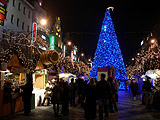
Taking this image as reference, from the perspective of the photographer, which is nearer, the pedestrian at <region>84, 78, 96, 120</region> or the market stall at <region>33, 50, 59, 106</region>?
the pedestrian at <region>84, 78, 96, 120</region>

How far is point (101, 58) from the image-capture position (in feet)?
92.8

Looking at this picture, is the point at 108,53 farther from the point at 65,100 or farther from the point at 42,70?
the point at 65,100

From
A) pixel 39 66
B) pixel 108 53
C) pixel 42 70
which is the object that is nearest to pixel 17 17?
pixel 108 53

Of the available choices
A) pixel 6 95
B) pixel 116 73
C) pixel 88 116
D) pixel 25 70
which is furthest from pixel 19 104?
pixel 116 73

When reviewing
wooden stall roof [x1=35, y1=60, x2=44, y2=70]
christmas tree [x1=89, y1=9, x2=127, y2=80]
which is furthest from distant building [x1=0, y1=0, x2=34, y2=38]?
wooden stall roof [x1=35, y1=60, x2=44, y2=70]

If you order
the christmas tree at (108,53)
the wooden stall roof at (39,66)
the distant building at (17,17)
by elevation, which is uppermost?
the distant building at (17,17)

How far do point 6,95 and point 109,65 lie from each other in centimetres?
2047

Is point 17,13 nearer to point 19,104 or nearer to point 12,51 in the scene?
point 12,51

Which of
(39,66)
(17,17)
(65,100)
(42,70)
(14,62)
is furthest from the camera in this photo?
(17,17)

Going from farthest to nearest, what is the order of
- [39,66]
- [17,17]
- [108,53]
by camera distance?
[17,17] < [108,53] < [39,66]

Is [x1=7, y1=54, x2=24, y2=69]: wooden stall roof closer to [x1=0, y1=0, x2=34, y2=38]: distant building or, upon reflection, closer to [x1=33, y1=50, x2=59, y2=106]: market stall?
[x1=33, y1=50, x2=59, y2=106]: market stall

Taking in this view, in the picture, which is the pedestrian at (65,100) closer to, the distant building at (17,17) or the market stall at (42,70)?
the market stall at (42,70)

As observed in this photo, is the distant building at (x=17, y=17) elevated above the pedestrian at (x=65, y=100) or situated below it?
above

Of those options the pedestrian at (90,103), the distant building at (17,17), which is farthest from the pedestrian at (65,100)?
the distant building at (17,17)
